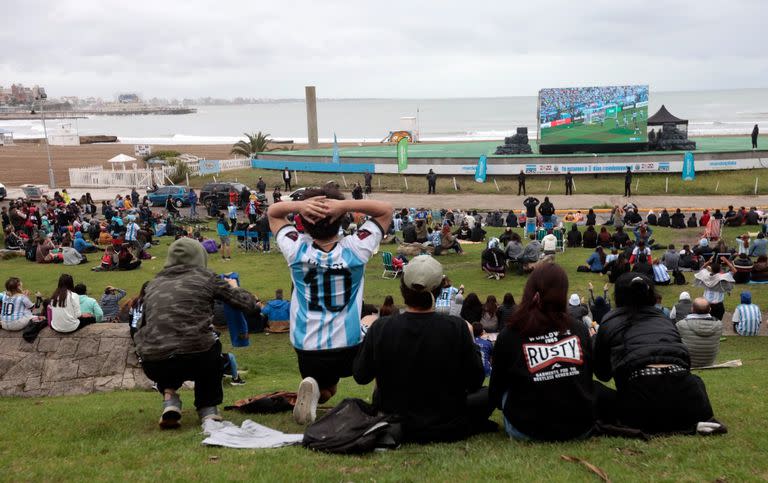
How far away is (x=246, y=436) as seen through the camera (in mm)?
5355

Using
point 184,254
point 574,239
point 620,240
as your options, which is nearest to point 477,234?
point 574,239

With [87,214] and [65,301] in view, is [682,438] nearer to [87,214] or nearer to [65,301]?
[65,301]

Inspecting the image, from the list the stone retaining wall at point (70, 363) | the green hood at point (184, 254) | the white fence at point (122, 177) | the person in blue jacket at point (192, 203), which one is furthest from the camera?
the white fence at point (122, 177)

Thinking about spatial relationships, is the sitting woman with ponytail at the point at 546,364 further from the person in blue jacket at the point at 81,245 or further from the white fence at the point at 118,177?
the white fence at the point at 118,177

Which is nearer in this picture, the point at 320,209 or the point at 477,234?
the point at 320,209

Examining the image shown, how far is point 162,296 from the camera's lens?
556 centimetres

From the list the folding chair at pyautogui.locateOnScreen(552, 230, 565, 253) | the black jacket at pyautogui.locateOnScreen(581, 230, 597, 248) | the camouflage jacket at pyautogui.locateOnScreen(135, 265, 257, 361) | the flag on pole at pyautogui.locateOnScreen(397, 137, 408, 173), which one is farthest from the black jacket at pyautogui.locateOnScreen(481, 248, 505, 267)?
the flag on pole at pyautogui.locateOnScreen(397, 137, 408, 173)

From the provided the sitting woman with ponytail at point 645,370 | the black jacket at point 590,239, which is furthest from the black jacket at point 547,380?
the black jacket at point 590,239

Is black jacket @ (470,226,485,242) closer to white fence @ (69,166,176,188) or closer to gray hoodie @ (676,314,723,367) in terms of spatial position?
gray hoodie @ (676,314,723,367)

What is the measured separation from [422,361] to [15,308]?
7.28 meters

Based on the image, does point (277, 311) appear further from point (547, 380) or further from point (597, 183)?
point (597, 183)

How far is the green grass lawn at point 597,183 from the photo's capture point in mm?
36281

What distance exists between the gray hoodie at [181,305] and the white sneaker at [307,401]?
2.70 feet

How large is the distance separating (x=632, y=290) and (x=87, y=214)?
99.9 ft
